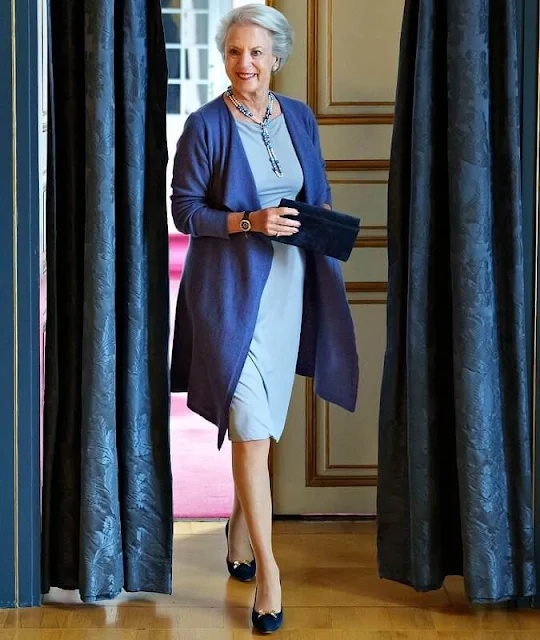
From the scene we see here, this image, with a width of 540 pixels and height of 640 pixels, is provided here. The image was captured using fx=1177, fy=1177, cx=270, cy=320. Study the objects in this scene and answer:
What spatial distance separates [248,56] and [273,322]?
0.69 m

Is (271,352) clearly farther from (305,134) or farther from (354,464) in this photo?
(354,464)

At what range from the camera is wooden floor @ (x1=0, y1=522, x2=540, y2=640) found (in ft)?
9.88

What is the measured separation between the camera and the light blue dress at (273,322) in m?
3.02

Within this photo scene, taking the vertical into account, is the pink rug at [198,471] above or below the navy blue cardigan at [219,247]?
below

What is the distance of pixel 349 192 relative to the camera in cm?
379

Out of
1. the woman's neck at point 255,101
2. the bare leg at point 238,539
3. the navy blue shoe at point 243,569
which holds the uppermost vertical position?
the woman's neck at point 255,101

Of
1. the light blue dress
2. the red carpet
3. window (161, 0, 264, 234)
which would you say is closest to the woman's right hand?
the light blue dress

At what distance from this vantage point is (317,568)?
3.50m

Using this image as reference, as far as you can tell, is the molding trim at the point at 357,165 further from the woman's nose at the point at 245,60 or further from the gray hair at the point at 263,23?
the woman's nose at the point at 245,60

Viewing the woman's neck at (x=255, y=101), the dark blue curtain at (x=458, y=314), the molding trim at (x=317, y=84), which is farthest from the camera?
the molding trim at (x=317, y=84)

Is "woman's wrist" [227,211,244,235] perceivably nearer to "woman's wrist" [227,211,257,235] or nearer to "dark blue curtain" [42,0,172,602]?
"woman's wrist" [227,211,257,235]

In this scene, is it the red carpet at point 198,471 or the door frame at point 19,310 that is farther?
the red carpet at point 198,471

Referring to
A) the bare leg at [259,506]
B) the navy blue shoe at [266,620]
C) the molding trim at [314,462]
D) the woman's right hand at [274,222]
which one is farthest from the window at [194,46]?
the navy blue shoe at [266,620]

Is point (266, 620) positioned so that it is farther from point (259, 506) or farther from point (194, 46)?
point (194, 46)
